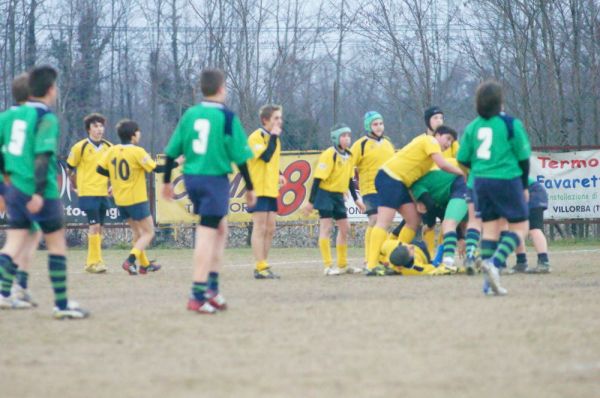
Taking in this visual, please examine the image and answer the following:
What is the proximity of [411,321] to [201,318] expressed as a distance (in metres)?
1.68

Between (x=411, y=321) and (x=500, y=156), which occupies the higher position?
(x=500, y=156)

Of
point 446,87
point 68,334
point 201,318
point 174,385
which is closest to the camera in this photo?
point 174,385

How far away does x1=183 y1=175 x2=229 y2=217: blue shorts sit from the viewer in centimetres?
884

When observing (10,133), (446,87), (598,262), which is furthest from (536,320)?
(446,87)

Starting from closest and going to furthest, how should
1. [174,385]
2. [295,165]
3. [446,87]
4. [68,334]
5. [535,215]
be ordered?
[174,385] → [68,334] → [535,215] → [295,165] → [446,87]

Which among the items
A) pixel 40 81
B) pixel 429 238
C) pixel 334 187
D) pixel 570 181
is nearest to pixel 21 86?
pixel 40 81

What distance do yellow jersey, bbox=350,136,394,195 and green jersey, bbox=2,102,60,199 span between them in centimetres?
615

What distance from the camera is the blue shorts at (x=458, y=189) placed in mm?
12953

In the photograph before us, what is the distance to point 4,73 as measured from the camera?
31.5 metres

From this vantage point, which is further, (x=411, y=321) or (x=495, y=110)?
(x=495, y=110)

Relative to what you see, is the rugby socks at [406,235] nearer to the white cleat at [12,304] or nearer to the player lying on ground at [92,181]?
the player lying on ground at [92,181]

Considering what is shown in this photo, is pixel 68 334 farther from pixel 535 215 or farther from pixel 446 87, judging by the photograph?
pixel 446 87

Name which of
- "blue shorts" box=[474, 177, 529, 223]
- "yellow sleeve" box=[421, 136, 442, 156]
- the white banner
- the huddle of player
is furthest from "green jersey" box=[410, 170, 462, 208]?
the white banner

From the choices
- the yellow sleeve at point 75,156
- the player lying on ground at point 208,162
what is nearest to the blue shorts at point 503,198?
the player lying on ground at point 208,162
